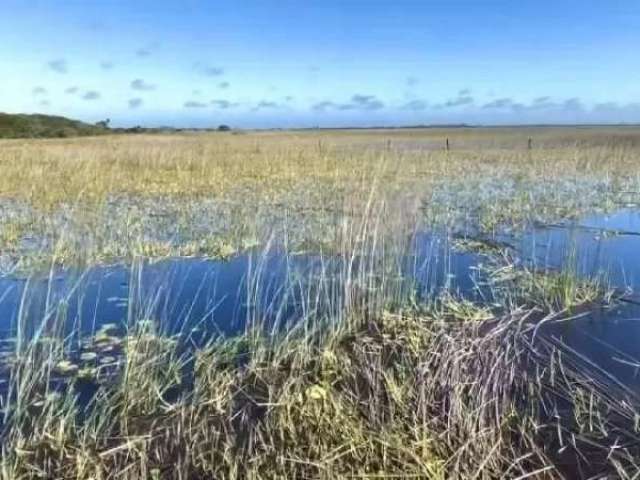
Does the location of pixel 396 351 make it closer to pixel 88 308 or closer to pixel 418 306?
pixel 418 306

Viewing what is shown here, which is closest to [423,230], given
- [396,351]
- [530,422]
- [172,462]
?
[396,351]

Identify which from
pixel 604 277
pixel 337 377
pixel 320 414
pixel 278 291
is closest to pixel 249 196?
Answer: pixel 278 291

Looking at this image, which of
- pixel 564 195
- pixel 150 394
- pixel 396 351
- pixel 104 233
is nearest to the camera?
pixel 150 394

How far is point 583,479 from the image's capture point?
3.24 m

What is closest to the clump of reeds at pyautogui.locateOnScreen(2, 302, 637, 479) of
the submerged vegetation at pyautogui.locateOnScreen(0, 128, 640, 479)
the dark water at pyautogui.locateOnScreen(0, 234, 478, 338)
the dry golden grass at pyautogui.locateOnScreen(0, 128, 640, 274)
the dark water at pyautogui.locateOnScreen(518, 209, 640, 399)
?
the submerged vegetation at pyautogui.locateOnScreen(0, 128, 640, 479)

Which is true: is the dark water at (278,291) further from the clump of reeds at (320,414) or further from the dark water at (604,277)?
the clump of reeds at (320,414)

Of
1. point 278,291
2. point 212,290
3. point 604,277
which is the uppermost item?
point 278,291

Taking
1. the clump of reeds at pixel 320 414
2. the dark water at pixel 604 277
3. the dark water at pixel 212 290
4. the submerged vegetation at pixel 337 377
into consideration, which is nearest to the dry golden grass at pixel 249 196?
the submerged vegetation at pixel 337 377

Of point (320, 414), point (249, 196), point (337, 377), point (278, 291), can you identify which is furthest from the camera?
point (249, 196)

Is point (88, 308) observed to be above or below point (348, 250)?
below

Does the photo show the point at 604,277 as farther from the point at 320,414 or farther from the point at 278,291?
the point at 320,414

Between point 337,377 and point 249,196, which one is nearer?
point 337,377

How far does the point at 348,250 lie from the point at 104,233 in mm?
5367

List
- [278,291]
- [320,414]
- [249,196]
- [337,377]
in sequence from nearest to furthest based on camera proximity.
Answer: [320,414] → [337,377] → [278,291] → [249,196]
